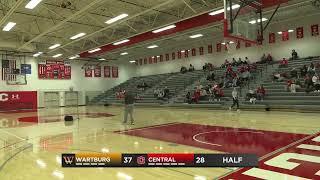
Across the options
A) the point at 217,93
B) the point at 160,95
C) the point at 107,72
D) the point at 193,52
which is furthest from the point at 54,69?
the point at 217,93

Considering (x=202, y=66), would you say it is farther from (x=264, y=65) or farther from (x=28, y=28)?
(x=28, y=28)

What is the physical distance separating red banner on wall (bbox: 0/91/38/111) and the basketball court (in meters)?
0.09

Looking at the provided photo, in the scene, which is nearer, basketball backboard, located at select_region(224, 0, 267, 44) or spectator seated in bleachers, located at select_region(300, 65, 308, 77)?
basketball backboard, located at select_region(224, 0, 267, 44)

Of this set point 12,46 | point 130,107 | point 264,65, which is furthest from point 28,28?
point 264,65

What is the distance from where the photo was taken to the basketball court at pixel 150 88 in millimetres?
6152

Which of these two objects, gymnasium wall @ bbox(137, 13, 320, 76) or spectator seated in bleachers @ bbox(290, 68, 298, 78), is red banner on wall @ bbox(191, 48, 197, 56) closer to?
gymnasium wall @ bbox(137, 13, 320, 76)

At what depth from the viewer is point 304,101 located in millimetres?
15859

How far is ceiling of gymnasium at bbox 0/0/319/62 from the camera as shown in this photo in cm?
1561

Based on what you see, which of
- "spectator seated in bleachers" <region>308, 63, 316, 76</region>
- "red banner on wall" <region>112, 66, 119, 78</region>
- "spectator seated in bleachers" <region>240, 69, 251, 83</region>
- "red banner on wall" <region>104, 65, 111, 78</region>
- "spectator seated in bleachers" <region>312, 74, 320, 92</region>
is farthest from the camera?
"red banner on wall" <region>112, 66, 119, 78</region>

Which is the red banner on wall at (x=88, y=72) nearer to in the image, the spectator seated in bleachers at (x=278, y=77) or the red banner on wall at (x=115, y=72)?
the red banner on wall at (x=115, y=72)

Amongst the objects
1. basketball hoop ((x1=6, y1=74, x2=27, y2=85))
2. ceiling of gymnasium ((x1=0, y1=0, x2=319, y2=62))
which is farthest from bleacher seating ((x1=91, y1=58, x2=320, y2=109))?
basketball hoop ((x1=6, y1=74, x2=27, y2=85))

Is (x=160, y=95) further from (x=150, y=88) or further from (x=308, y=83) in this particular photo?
(x=308, y=83)
